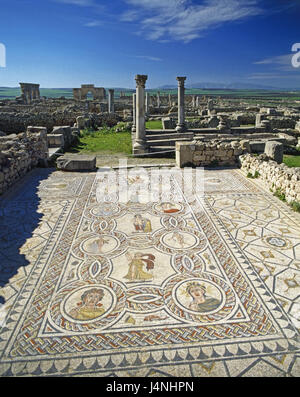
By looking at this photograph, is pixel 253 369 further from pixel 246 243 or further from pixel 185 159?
pixel 185 159

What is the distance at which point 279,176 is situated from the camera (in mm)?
6129

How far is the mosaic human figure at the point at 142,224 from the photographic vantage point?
15.1 feet

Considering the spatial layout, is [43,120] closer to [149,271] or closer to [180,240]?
[180,240]

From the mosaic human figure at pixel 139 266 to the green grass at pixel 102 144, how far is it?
816 centimetres

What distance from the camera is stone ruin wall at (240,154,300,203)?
5535 millimetres

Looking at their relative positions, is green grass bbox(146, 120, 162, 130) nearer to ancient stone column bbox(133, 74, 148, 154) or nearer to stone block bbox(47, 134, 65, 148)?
ancient stone column bbox(133, 74, 148, 154)

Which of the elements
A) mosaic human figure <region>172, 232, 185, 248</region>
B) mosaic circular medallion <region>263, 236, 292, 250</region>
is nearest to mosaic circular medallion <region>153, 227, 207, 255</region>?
mosaic human figure <region>172, 232, 185, 248</region>

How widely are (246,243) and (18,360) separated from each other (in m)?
3.17

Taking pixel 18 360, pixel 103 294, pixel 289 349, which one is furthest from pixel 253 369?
pixel 18 360

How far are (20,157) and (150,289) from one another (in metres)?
6.31

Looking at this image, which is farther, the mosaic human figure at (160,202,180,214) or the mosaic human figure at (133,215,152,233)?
the mosaic human figure at (160,202,180,214)

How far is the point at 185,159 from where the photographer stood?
8805 millimetres

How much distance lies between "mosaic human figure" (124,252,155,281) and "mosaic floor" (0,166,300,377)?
1 cm

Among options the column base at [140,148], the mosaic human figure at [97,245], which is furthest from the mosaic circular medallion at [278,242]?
the column base at [140,148]
